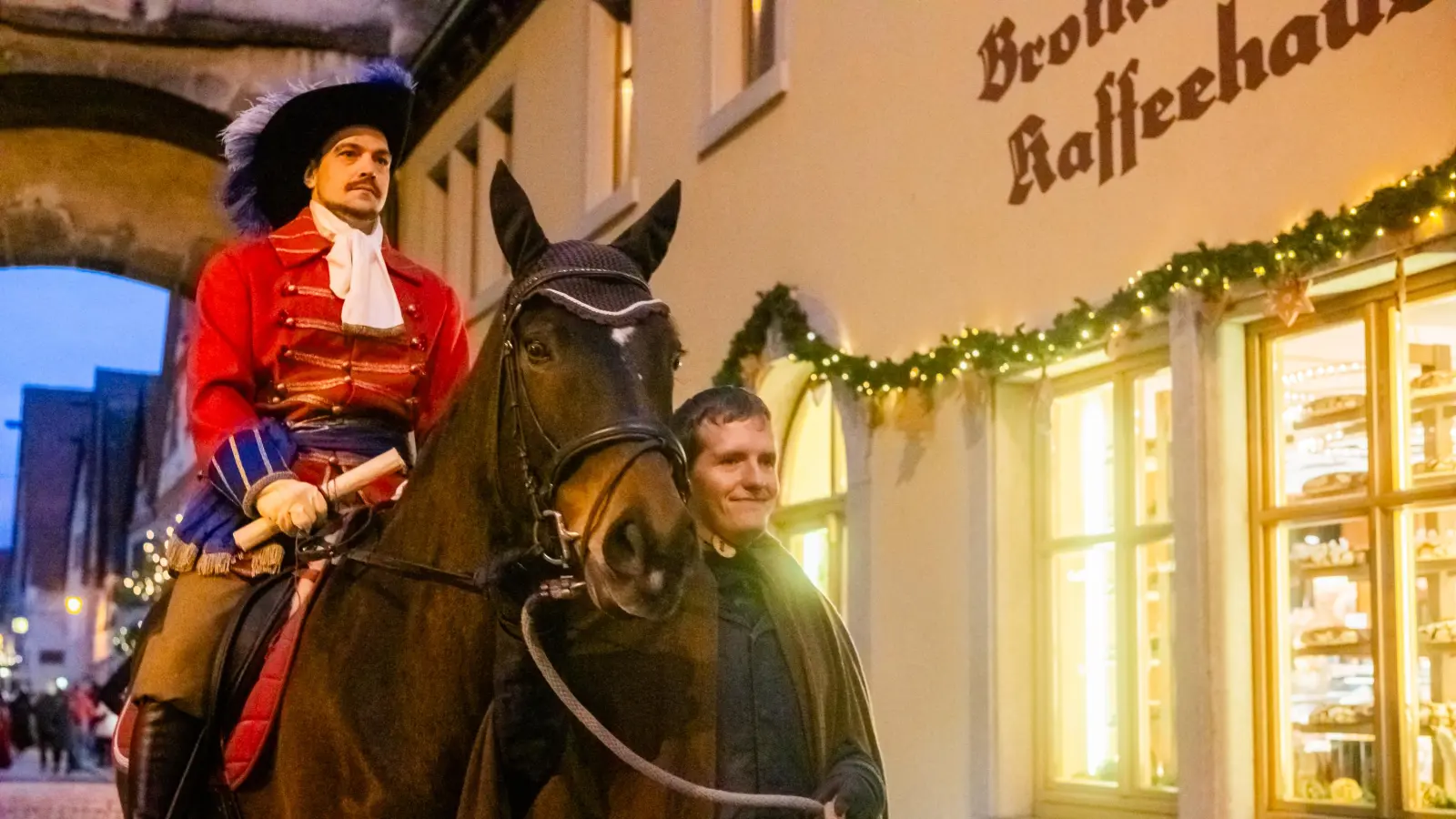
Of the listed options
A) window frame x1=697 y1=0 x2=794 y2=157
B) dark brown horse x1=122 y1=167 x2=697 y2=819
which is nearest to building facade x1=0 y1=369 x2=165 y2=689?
window frame x1=697 y1=0 x2=794 y2=157

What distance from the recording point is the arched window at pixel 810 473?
32.3 feet

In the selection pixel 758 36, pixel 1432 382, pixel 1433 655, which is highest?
pixel 758 36

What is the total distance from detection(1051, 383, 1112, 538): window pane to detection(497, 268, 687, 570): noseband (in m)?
4.86

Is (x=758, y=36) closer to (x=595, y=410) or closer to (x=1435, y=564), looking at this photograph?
(x=1435, y=564)

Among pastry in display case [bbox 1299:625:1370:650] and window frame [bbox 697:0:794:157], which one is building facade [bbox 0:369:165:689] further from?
pastry in display case [bbox 1299:625:1370:650]

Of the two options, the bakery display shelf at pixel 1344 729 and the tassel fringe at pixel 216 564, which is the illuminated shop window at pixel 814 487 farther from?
the tassel fringe at pixel 216 564

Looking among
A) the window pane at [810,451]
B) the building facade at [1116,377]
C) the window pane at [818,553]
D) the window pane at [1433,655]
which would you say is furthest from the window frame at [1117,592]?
the window pane at [810,451]

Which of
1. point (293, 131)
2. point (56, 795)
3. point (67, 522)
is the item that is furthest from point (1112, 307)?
point (67, 522)

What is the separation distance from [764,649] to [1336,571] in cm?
355

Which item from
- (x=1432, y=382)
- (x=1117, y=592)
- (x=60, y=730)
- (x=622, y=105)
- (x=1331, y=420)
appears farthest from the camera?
(x=60, y=730)

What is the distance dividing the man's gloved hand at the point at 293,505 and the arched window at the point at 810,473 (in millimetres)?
6222

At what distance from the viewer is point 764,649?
339 cm

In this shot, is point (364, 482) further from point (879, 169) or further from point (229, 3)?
point (229, 3)

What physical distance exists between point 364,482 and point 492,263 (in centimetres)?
1314
